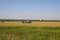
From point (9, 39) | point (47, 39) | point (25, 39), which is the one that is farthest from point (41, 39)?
point (9, 39)

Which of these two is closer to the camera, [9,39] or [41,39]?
[9,39]

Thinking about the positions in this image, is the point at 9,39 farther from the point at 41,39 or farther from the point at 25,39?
the point at 41,39

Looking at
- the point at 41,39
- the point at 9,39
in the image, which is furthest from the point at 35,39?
the point at 9,39

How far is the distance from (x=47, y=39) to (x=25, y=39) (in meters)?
2.24

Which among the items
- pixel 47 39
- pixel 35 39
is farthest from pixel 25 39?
pixel 47 39

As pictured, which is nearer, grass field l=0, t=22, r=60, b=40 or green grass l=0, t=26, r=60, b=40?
green grass l=0, t=26, r=60, b=40

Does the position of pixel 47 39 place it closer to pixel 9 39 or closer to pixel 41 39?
pixel 41 39

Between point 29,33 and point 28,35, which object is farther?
point 29,33

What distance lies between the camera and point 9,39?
13367mm

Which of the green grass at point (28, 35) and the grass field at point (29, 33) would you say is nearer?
the green grass at point (28, 35)

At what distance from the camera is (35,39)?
1470cm

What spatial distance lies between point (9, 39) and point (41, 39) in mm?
3298

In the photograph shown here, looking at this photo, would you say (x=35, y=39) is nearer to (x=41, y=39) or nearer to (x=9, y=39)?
(x=41, y=39)

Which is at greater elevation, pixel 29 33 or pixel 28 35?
pixel 28 35
